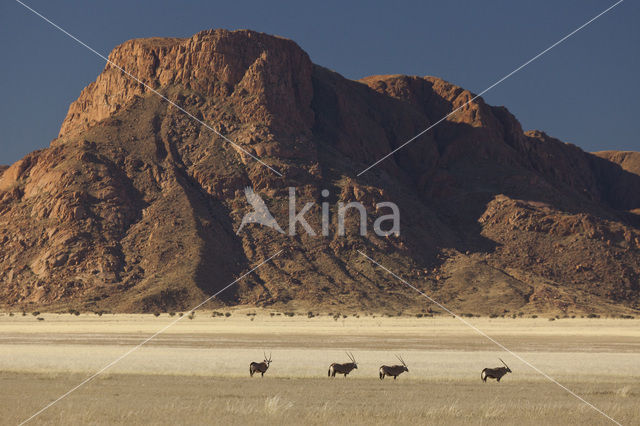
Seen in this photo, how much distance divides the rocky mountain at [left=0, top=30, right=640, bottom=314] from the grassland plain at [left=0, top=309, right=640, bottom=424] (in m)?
30.3

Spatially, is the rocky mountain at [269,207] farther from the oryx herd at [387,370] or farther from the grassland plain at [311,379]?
the oryx herd at [387,370]

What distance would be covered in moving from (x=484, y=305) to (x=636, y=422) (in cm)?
6493

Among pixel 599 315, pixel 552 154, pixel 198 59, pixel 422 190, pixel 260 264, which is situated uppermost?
pixel 198 59

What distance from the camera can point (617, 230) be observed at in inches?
4119

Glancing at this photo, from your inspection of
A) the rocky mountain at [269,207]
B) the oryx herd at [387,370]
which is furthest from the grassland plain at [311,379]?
the rocky mountain at [269,207]

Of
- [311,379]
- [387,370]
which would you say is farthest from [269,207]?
[387,370]

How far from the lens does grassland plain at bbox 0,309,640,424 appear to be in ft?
59.6

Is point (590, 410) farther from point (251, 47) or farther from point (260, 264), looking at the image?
point (251, 47)

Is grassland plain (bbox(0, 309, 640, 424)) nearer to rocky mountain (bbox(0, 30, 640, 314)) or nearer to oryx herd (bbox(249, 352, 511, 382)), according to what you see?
oryx herd (bbox(249, 352, 511, 382))

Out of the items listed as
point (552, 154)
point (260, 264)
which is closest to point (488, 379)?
point (260, 264)

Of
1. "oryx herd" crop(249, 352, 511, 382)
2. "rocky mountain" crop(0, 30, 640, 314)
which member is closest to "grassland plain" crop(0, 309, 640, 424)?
"oryx herd" crop(249, 352, 511, 382)

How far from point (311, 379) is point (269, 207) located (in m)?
70.8

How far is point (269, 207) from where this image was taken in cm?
9550

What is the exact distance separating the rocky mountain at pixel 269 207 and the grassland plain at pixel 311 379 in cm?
3035
